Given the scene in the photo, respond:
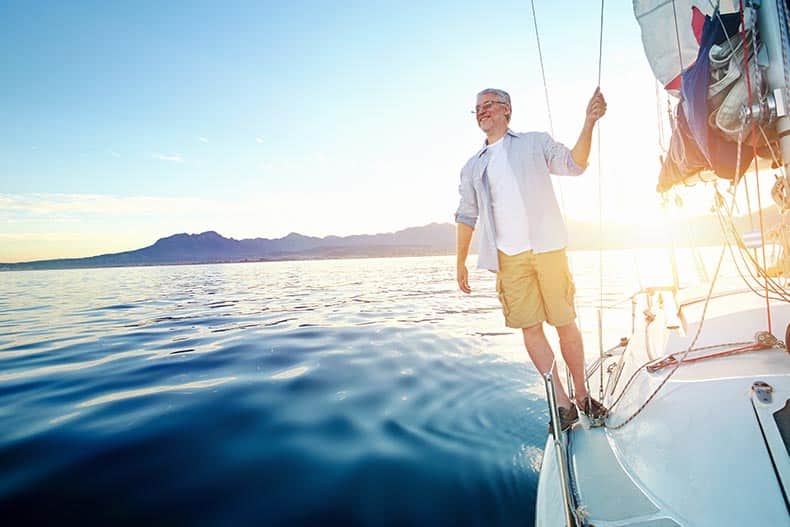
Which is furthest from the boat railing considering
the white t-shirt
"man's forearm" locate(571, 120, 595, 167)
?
"man's forearm" locate(571, 120, 595, 167)

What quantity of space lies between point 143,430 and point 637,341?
15.0ft

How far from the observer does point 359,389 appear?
441cm

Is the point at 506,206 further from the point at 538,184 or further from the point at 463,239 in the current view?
the point at 463,239

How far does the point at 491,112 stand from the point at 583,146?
0.73 meters

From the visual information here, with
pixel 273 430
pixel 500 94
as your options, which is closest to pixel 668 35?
pixel 500 94

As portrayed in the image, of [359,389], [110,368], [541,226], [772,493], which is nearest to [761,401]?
[772,493]

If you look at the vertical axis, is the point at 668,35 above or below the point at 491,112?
above

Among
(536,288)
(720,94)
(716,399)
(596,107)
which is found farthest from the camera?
(536,288)

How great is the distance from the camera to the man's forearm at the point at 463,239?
3.24m

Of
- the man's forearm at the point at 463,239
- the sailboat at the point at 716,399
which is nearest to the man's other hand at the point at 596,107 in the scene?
the sailboat at the point at 716,399

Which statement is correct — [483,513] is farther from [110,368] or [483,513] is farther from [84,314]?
[84,314]

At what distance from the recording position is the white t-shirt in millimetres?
2768

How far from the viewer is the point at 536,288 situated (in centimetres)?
279

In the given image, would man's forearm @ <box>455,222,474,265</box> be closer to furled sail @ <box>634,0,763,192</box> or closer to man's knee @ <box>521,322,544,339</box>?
man's knee @ <box>521,322,544,339</box>
